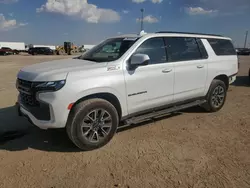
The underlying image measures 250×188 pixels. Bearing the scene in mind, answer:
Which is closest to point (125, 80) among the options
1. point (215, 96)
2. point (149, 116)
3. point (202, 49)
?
point (149, 116)

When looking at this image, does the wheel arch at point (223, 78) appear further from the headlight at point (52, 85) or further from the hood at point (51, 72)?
the headlight at point (52, 85)

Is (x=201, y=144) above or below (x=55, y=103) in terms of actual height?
below

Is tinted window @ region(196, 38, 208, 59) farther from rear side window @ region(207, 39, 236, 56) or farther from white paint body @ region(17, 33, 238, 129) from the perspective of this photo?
rear side window @ region(207, 39, 236, 56)

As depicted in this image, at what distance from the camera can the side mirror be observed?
391 cm

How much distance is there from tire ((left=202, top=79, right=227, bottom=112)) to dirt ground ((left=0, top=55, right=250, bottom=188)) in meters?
0.66

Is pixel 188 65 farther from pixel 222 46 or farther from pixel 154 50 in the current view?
pixel 222 46

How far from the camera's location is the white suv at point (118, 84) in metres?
3.49

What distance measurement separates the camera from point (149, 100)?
441 centimetres

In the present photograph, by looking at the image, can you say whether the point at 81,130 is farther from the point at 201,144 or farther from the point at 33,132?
the point at 201,144

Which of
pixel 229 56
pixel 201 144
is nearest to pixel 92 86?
pixel 201 144

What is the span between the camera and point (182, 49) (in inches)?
196

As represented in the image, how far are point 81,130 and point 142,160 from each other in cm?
103

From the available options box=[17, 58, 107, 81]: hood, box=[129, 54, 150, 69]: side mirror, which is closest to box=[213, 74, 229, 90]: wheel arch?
box=[129, 54, 150, 69]: side mirror

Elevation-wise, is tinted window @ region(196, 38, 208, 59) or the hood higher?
tinted window @ region(196, 38, 208, 59)
